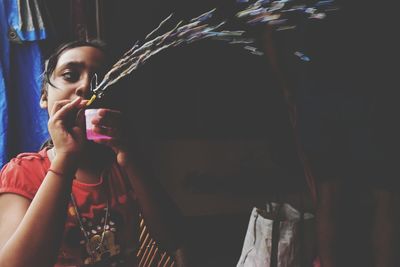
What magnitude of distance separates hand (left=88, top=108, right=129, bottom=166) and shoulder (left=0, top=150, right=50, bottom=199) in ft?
0.91

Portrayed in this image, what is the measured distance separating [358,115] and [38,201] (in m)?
2.17

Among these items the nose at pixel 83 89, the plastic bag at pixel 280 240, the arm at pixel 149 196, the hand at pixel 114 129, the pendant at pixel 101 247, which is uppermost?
the nose at pixel 83 89

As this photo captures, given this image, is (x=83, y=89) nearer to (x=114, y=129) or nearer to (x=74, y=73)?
(x=74, y=73)

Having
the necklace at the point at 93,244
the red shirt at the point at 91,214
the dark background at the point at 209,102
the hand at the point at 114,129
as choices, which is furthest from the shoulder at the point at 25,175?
the dark background at the point at 209,102

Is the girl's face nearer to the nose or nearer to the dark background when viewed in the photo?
the nose

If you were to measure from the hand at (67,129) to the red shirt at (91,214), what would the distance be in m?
0.26

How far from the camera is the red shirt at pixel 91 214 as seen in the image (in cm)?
149

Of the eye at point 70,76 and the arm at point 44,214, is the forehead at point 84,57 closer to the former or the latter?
the eye at point 70,76

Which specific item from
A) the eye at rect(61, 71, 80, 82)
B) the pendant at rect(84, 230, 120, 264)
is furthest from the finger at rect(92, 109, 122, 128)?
the pendant at rect(84, 230, 120, 264)

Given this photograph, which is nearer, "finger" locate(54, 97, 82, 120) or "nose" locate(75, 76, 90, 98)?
"finger" locate(54, 97, 82, 120)

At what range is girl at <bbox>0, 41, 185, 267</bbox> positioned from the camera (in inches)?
49.4

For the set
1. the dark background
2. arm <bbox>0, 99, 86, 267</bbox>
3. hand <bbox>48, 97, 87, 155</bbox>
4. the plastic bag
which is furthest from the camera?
the dark background

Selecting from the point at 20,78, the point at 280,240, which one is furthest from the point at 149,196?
the point at 20,78

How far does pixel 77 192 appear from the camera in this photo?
1.60 meters
